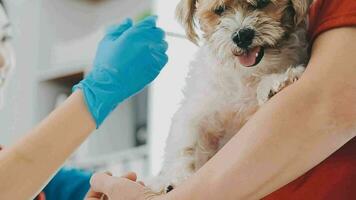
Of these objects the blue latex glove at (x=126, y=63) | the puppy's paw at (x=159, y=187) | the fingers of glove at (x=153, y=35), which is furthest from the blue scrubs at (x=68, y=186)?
the puppy's paw at (x=159, y=187)

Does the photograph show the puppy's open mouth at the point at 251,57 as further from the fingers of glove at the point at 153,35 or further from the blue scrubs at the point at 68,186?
the blue scrubs at the point at 68,186

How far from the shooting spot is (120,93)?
137 cm

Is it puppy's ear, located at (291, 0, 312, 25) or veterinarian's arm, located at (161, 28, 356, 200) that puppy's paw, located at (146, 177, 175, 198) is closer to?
veterinarian's arm, located at (161, 28, 356, 200)

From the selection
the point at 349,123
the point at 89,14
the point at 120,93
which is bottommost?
the point at 349,123

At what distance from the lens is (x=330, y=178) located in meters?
0.82

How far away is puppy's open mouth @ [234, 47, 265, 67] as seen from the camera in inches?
40.0

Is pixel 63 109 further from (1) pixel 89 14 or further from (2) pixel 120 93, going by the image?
(1) pixel 89 14

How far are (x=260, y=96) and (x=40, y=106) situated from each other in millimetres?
2393

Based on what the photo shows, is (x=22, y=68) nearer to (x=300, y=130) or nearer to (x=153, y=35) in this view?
(x=153, y=35)

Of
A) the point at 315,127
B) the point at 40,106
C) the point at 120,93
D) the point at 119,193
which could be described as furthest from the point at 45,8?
the point at 315,127

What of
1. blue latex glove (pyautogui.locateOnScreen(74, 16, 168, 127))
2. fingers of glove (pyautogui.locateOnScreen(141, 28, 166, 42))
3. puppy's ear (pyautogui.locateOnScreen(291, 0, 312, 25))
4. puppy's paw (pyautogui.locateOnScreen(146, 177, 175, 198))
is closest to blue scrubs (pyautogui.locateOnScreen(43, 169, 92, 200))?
blue latex glove (pyautogui.locateOnScreen(74, 16, 168, 127))

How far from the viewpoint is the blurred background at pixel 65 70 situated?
2.99 m

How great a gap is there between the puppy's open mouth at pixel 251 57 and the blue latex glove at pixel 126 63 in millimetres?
370

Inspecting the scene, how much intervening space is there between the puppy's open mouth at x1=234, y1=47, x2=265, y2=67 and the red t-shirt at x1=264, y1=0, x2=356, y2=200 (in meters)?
0.19
